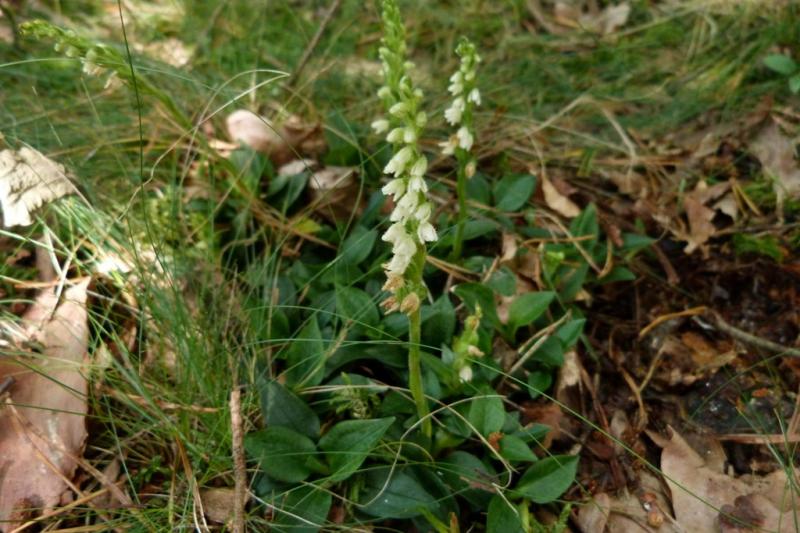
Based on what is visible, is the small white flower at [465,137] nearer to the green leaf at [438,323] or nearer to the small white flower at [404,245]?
the green leaf at [438,323]

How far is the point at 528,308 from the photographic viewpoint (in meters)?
2.43

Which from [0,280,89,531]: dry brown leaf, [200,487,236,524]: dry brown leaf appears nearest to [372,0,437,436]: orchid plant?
[200,487,236,524]: dry brown leaf

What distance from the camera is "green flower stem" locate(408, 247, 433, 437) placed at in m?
1.78

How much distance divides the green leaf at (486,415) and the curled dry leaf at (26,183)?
1.49 m

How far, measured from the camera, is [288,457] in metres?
2.04

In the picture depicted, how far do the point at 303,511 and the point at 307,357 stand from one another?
0.48 m

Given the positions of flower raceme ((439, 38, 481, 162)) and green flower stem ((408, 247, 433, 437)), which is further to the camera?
flower raceme ((439, 38, 481, 162))

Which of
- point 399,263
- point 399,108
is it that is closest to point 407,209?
point 399,263

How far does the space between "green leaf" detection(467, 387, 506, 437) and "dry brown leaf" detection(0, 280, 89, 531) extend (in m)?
1.13

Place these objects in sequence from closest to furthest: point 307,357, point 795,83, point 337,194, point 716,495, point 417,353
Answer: point 417,353, point 716,495, point 307,357, point 337,194, point 795,83

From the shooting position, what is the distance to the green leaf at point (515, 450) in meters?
2.05

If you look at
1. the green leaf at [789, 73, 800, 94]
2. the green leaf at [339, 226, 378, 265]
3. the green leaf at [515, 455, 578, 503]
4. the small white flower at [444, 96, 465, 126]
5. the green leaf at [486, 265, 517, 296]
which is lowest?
the green leaf at [515, 455, 578, 503]

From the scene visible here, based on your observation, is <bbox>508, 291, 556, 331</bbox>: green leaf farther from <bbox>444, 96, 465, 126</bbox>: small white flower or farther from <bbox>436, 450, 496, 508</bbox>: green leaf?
<bbox>444, 96, 465, 126</bbox>: small white flower

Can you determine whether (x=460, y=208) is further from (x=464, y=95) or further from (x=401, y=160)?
(x=401, y=160)
